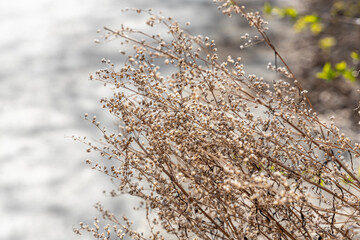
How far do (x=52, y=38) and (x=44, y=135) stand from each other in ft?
2.90

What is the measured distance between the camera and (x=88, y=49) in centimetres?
276

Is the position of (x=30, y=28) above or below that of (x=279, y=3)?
above

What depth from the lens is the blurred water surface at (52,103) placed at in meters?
2.01

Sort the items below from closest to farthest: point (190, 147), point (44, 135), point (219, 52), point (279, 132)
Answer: point (190, 147) < point (279, 132) < point (44, 135) < point (219, 52)

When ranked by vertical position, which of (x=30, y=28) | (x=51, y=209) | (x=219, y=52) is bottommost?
(x=51, y=209)

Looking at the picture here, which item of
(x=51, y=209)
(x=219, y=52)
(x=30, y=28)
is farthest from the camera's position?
(x=30, y=28)

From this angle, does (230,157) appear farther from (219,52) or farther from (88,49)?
(88,49)

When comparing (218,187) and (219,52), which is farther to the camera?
(219,52)

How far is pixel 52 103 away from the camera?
247cm

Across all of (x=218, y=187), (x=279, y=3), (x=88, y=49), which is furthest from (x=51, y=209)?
(x=279, y=3)

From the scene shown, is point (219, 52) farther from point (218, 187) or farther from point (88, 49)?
point (218, 187)

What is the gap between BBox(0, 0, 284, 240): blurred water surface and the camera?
201 cm

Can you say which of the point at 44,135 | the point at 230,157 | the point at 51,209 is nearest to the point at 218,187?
the point at 230,157

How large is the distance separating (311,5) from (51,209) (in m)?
1.98
